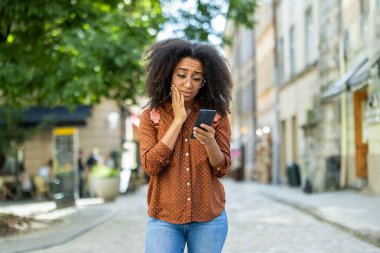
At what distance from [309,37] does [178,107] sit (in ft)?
71.5

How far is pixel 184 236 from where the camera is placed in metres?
3.24

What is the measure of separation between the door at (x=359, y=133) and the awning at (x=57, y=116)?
34.2 ft

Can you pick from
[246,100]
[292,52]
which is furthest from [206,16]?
[246,100]

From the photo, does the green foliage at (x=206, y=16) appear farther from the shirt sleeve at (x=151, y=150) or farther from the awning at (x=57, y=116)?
the shirt sleeve at (x=151, y=150)

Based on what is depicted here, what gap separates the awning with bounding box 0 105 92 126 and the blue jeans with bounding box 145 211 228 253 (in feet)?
69.6

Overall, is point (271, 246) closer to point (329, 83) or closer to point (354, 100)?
point (354, 100)

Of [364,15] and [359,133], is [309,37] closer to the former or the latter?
[359,133]

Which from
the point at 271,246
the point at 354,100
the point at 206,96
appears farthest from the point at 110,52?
the point at 206,96

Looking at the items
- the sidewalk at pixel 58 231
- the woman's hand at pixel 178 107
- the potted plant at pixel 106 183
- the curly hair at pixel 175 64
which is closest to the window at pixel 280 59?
the potted plant at pixel 106 183

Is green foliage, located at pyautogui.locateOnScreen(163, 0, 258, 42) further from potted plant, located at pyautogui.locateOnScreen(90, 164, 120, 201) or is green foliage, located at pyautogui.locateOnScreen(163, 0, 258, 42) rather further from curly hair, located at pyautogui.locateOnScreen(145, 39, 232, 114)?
curly hair, located at pyautogui.locateOnScreen(145, 39, 232, 114)

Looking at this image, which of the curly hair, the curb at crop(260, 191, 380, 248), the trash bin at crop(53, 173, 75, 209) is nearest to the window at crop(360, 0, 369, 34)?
the curb at crop(260, 191, 380, 248)

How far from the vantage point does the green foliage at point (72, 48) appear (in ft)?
37.0

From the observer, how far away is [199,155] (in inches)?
128

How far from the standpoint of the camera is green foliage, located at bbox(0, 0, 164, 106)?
11.3 metres
